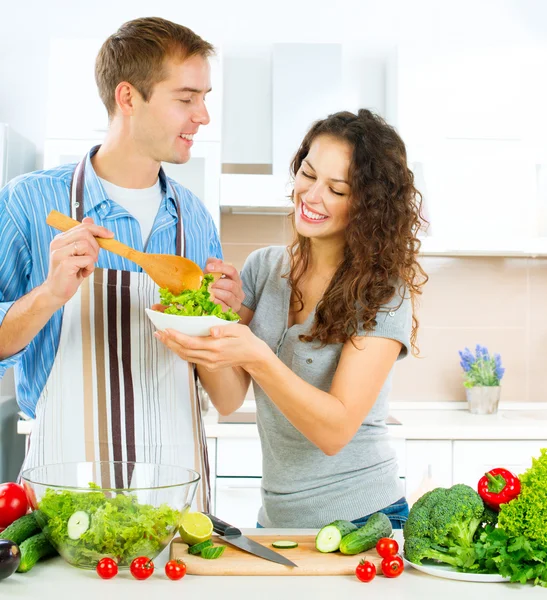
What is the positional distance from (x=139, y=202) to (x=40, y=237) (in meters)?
0.27

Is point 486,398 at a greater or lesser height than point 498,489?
lesser

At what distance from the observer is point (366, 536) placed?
134 centimetres

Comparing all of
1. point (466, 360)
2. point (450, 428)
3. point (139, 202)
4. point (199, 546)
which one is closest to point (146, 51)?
point (139, 202)

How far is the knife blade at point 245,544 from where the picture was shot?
4.23ft

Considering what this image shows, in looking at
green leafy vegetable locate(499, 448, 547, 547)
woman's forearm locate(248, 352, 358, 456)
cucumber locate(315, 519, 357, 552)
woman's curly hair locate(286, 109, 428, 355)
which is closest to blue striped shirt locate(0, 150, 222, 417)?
woman's curly hair locate(286, 109, 428, 355)

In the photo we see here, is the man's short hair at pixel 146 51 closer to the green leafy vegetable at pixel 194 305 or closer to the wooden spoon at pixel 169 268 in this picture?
the wooden spoon at pixel 169 268

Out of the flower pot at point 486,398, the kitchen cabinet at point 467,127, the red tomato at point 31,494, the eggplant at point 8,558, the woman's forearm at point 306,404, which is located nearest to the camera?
the eggplant at point 8,558

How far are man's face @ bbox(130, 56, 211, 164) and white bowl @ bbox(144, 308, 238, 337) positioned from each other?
0.56 m

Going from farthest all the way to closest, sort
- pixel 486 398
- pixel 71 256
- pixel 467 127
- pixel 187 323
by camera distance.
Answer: pixel 486 398 → pixel 467 127 → pixel 71 256 → pixel 187 323

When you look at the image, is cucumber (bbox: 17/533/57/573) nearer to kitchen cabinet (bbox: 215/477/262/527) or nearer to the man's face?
the man's face

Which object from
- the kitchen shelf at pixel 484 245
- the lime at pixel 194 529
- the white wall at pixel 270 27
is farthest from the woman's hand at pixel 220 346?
the white wall at pixel 270 27

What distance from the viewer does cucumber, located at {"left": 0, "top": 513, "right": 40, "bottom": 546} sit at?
4.17 ft

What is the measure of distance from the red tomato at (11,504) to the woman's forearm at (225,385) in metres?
0.58

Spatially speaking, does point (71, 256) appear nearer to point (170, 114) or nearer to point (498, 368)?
point (170, 114)
